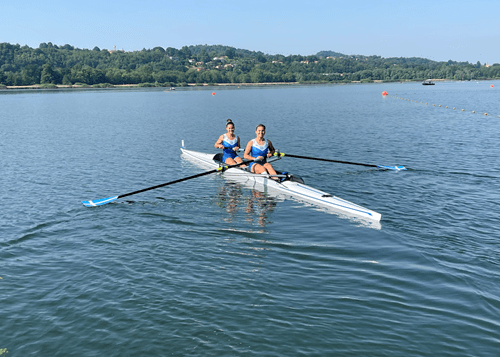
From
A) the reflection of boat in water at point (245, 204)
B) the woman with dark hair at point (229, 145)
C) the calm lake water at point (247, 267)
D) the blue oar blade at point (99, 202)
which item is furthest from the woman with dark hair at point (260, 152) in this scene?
the blue oar blade at point (99, 202)

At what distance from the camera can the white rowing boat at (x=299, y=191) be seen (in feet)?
41.4

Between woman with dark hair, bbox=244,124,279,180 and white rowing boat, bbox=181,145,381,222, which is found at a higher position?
woman with dark hair, bbox=244,124,279,180

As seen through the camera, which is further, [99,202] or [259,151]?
[259,151]

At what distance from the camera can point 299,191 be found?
1478cm

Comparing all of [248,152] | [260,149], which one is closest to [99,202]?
[248,152]

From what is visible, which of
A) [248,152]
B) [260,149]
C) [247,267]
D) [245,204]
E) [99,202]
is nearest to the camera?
[247,267]

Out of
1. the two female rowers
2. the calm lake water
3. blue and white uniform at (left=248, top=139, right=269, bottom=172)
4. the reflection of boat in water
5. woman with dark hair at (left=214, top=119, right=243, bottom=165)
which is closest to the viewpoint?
the calm lake water

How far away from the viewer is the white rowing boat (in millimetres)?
12625

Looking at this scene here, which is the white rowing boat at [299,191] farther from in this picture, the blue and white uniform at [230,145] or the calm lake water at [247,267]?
the blue and white uniform at [230,145]

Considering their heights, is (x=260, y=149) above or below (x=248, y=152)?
above

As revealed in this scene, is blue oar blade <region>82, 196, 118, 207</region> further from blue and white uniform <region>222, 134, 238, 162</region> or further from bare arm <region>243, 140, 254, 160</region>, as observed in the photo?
blue and white uniform <region>222, 134, 238, 162</region>

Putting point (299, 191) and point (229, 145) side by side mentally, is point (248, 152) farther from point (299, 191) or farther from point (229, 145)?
point (299, 191)

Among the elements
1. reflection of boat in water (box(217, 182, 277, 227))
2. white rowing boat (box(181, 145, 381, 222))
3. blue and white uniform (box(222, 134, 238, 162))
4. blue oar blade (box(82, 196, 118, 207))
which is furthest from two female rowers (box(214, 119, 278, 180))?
blue oar blade (box(82, 196, 118, 207))

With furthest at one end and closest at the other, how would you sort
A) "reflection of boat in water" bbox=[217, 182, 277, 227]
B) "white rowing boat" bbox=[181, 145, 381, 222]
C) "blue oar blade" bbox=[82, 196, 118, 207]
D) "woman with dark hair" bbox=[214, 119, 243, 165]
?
"woman with dark hair" bbox=[214, 119, 243, 165] → "blue oar blade" bbox=[82, 196, 118, 207] → "reflection of boat in water" bbox=[217, 182, 277, 227] → "white rowing boat" bbox=[181, 145, 381, 222]
